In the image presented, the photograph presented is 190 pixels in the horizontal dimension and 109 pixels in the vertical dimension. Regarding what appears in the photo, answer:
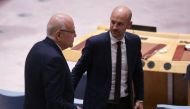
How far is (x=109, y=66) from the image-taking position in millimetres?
3582

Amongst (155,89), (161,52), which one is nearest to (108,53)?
(161,52)

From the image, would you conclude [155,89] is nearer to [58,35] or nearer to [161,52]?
[161,52]

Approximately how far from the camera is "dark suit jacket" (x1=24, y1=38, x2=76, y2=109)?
2.79m

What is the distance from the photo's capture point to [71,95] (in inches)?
115

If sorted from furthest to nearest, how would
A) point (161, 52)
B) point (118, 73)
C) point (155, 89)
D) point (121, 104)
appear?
point (155, 89)
point (161, 52)
point (121, 104)
point (118, 73)

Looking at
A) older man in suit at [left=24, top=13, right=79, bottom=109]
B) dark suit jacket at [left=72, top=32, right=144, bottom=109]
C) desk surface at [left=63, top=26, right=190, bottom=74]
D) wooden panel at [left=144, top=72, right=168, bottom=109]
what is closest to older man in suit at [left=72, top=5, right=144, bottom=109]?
dark suit jacket at [left=72, top=32, right=144, bottom=109]

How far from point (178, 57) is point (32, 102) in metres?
2.03

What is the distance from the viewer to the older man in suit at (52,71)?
279cm

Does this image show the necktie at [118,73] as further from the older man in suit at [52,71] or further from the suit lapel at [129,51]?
the older man in suit at [52,71]

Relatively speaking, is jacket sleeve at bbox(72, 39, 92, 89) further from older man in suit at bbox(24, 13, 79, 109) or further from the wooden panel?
the wooden panel

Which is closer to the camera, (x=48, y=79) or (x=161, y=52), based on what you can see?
(x=48, y=79)

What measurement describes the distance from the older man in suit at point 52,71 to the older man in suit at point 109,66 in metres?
0.70

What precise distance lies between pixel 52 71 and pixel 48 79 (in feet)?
0.17

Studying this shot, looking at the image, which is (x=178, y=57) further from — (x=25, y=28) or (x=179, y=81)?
(x=25, y=28)
